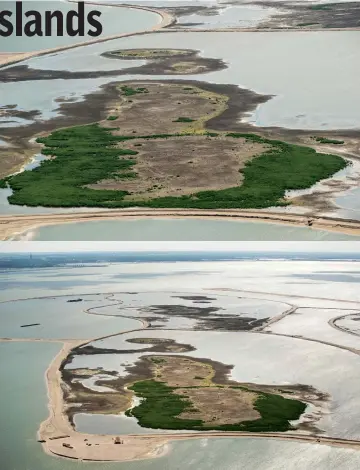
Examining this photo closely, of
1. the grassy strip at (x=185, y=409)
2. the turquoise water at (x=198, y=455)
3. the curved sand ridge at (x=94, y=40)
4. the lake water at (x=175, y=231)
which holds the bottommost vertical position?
the turquoise water at (x=198, y=455)

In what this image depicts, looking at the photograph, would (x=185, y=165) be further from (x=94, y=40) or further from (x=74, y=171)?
(x=94, y=40)

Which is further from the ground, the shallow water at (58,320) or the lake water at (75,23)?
the lake water at (75,23)

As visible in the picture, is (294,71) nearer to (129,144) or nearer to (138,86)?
(138,86)

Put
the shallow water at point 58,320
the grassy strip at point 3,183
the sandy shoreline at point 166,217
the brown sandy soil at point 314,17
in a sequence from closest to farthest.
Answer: the shallow water at point 58,320
the sandy shoreline at point 166,217
the grassy strip at point 3,183
the brown sandy soil at point 314,17

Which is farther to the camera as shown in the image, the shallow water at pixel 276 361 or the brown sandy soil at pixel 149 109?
the brown sandy soil at pixel 149 109

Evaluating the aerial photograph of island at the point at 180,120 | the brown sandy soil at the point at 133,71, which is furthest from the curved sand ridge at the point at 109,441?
the brown sandy soil at the point at 133,71

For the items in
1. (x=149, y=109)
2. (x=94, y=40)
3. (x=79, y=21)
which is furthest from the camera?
(x=94, y=40)

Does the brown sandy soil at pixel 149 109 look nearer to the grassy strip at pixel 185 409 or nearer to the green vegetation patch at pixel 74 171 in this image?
the green vegetation patch at pixel 74 171

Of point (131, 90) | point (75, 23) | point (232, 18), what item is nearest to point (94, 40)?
point (75, 23)
